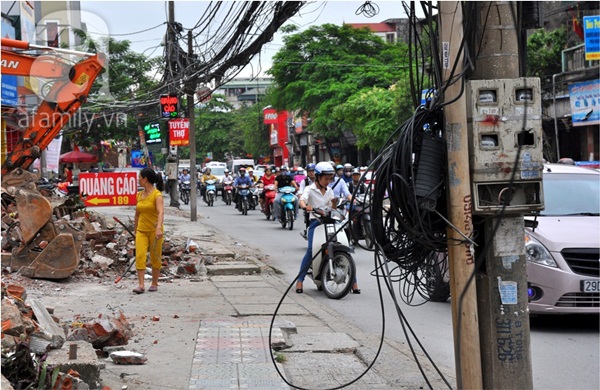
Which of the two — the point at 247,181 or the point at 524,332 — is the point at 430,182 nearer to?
the point at 524,332

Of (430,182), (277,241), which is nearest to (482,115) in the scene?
(430,182)

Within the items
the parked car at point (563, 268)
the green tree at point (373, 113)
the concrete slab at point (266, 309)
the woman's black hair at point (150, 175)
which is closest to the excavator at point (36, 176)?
the woman's black hair at point (150, 175)

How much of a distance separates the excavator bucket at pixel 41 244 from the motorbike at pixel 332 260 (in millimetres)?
3771

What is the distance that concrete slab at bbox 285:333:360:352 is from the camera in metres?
7.41

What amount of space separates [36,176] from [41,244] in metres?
1.77

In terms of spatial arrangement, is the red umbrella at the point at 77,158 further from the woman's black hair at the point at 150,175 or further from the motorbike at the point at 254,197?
the woman's black hair at the point at 150,175

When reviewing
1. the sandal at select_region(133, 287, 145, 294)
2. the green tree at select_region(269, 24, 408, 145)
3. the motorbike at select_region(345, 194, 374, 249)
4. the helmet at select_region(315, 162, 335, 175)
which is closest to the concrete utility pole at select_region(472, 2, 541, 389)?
the motorbike at select_region(345, 194, 374, 249)

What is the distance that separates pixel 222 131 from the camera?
9038 centimetres

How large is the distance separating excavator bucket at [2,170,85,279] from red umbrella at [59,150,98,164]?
108ft

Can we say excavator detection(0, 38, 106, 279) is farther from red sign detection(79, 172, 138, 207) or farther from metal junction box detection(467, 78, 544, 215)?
metal junction box detection(467, 78, 544, 215)

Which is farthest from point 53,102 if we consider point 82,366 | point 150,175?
point 82,366

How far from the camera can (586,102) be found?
27.0 m

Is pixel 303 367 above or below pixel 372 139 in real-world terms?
below

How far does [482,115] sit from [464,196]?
432 mm
